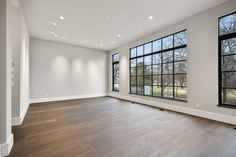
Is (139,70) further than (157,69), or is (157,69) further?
(139,70)

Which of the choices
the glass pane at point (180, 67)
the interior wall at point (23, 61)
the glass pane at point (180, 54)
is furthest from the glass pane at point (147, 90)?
the interior wall at point (23, 61)

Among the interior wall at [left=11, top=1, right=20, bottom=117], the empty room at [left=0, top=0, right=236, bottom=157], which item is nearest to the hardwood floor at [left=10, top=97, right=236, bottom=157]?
the empty room at [left=0, top=0, right=236, bottom=157]

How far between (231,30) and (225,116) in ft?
8.05

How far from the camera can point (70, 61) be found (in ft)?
25.8

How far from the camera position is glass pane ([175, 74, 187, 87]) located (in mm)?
4875

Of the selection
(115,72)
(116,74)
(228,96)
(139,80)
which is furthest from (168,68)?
(115,72)

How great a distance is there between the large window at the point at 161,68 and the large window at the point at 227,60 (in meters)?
1.13

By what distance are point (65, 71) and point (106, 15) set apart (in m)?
4.66

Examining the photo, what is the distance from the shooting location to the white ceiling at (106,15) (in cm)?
366

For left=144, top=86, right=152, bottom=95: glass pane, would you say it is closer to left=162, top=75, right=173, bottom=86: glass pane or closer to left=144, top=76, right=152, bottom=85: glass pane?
left=144, top=76, right=152, bottom=85: glass pane

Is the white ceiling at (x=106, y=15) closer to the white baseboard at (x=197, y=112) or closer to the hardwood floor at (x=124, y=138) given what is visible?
the white baseboard at (x=197, y=112)

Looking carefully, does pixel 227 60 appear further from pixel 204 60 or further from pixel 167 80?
pixel 167 80

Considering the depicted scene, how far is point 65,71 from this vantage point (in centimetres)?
771

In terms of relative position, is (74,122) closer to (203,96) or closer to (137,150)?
(137,150)
